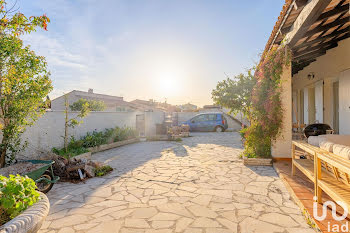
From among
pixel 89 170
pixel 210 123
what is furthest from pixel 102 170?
pixel 210 123

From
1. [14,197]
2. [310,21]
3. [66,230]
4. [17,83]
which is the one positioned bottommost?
[66,230]

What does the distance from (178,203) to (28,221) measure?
2134mm

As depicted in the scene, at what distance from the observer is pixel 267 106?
5.56 meters

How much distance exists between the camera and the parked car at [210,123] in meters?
15.4

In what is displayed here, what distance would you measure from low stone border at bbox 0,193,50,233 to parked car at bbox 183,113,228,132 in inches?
554

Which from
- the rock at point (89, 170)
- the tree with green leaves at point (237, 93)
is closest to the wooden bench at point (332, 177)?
the tree with green leaves at point (237, 93)

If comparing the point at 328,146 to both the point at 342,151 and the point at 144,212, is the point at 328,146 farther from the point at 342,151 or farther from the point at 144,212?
the point at 144,212

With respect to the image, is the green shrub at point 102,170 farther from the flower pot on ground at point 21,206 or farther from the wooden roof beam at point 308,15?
the wooden roof beam at point 308,15

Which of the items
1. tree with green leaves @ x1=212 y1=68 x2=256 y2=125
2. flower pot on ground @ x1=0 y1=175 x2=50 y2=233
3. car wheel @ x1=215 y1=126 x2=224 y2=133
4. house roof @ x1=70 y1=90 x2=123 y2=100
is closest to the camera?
flower pot on ground @ x1=0 y1=175 x2=50 y2=233

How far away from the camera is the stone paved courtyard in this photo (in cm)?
261

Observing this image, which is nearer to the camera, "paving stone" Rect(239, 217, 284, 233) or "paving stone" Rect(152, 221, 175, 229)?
"paving stone" Rect(239, 217, 284, 233)

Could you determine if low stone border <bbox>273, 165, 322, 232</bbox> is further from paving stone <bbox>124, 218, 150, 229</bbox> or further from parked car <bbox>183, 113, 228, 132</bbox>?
parked car <bbox>183, 113, 228, 132</bbox>

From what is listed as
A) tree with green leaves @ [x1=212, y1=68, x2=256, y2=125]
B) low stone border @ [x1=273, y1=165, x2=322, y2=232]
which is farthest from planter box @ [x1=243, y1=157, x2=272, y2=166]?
tree with green leaves @ [x1=212, y1=68, x2=256, y2=125]

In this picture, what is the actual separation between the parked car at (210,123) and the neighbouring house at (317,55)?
18.5 feet
